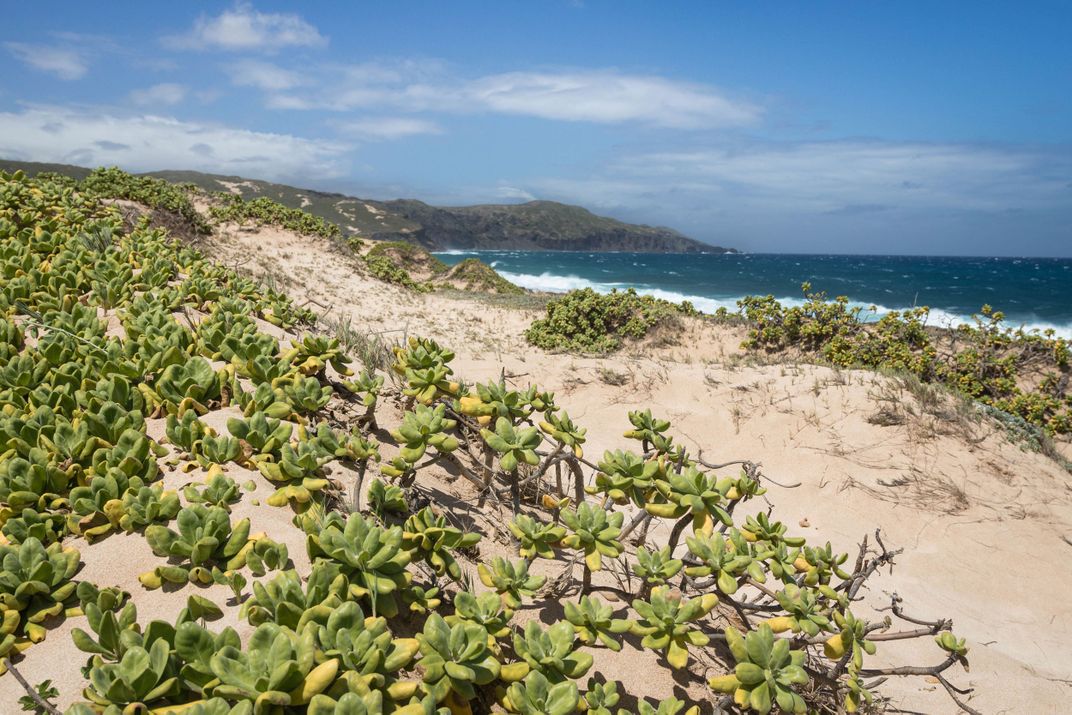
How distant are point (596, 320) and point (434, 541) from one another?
10409mm

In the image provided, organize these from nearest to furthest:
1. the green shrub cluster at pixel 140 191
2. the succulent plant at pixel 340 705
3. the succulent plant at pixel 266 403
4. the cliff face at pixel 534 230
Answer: the succulent plant at pixel 340 705 → the succulent plant at pixel 266 403 → the green shrub cluster at pixel 140 191 → the cliff face at pixel 534 230

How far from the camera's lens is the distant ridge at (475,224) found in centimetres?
8700

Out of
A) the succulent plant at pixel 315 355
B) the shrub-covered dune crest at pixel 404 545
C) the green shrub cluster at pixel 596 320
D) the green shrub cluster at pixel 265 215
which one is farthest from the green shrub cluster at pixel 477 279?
the succulent plant at pixel 315 355

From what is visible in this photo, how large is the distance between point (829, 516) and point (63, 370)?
5998 millimetres

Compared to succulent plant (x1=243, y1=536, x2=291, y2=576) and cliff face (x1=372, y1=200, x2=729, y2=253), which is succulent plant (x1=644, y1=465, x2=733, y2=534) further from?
cliff face (x1=372, y1=200, x2=729, y2=253)

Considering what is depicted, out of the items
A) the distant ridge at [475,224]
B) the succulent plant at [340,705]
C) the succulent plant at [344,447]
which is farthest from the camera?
the distant ridge at [475,224]

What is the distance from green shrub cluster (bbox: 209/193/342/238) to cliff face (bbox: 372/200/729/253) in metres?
88.4

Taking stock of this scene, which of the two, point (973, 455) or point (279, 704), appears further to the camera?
point (973, 455)

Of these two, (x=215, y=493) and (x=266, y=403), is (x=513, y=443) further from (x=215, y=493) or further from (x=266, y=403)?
Result: (x=266, y=403)

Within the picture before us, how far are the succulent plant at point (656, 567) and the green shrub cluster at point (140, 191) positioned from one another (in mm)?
12664

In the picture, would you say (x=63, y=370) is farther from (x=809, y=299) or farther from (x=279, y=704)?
(x=809, y=299)

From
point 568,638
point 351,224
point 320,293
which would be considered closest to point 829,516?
point 568,638

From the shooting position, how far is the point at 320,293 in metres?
13.0

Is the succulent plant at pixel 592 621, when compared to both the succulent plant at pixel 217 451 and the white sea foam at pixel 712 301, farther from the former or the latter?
the white sea foam at pixel 712 301
